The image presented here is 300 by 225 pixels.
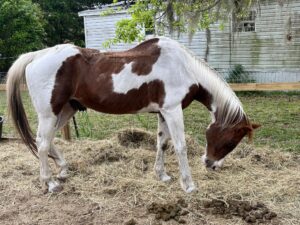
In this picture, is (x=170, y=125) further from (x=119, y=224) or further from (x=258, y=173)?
(x=258, y=173)

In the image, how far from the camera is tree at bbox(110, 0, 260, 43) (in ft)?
20.1

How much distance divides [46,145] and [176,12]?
4.37 metres

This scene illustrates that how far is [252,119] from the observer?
6.62 metres

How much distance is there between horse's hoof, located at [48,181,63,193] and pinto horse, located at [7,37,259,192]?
14 millimetres

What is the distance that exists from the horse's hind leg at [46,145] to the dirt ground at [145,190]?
102mm

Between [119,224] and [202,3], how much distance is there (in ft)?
16.9

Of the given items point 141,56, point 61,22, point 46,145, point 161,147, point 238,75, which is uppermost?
point 61,22

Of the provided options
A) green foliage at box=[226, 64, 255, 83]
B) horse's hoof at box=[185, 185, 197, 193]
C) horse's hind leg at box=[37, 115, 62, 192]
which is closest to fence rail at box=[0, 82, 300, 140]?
horse's hind leg at box=[37, 115, 62, 192]

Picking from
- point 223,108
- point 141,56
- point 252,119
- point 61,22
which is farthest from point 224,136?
point 61,22

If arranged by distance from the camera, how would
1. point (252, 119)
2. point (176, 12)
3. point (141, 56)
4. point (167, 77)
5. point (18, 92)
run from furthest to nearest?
point (176, 12)
point (252, 119)
point (18, 92)
point (141, 56)
point (167, 77)

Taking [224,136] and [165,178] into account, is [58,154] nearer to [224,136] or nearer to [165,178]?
[165,178]

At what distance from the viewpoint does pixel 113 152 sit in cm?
429

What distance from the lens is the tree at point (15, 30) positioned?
13.6 m

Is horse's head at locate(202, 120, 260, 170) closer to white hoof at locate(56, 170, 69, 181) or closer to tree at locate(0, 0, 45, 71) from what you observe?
white hoof at locate(56, 170, 69, 181)
